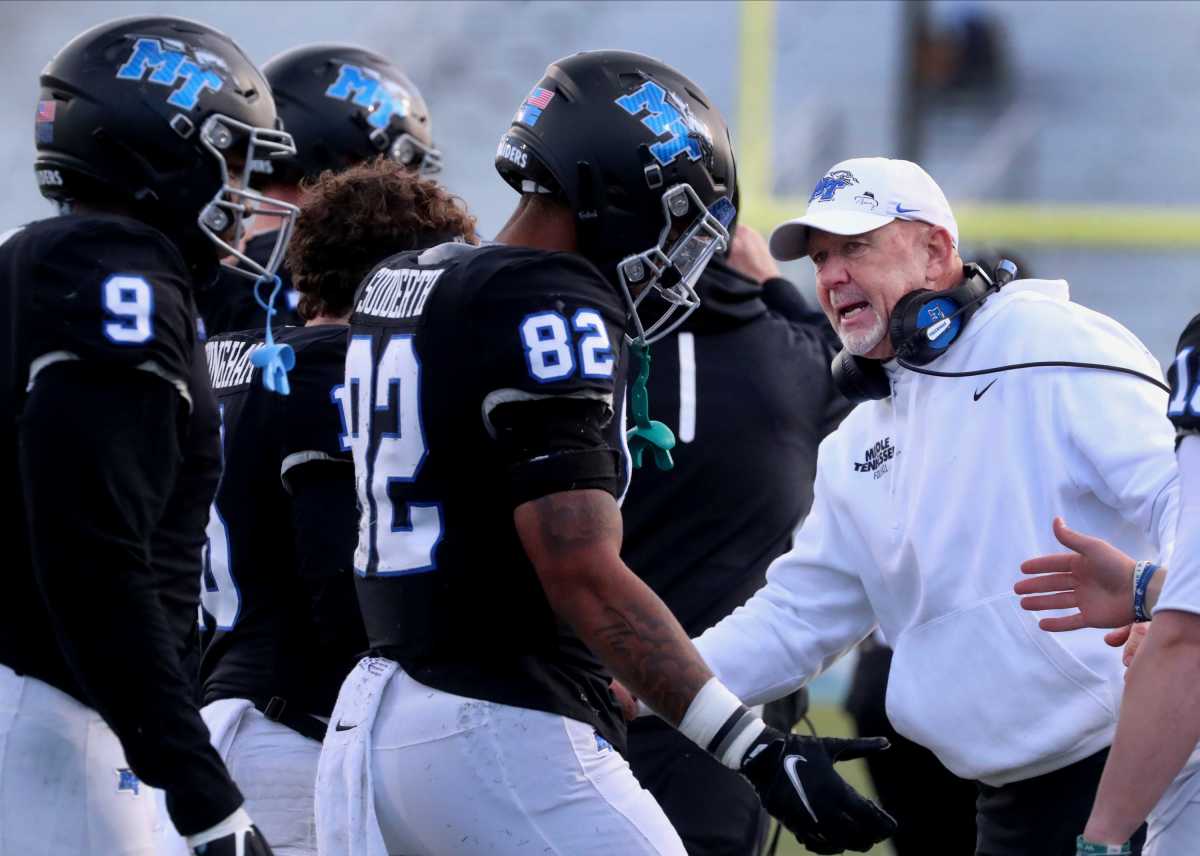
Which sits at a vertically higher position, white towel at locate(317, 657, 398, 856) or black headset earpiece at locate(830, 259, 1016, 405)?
black headset earpiece at locate(830, 259, 1016, 405)

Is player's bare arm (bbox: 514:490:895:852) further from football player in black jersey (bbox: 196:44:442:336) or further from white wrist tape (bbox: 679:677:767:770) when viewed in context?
football player in black jersey (bbox: 196:44:442:336)

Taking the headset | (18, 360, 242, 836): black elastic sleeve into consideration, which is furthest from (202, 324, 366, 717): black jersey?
the headset

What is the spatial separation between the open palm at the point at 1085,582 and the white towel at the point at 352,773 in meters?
0.91

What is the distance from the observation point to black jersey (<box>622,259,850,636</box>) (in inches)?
149

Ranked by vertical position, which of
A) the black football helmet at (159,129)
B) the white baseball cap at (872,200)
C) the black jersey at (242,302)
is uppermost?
the black football helmet at (159,129)

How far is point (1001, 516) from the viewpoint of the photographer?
2881 mm

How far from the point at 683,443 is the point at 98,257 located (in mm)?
1753

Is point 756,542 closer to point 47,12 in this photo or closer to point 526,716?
point 526,716

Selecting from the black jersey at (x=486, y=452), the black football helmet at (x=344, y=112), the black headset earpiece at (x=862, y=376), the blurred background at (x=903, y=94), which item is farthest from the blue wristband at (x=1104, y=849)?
the blurred background at (x=903, y=94)

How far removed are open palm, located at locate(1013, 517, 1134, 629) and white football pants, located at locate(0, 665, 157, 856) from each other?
1.27 meters

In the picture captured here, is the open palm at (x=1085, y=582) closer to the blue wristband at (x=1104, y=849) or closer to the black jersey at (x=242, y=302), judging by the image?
the blue wristband at (x=1104, y=849)

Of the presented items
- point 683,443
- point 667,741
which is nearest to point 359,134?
point 683,443

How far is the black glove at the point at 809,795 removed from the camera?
7.41 feet

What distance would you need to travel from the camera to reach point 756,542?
385 cm
